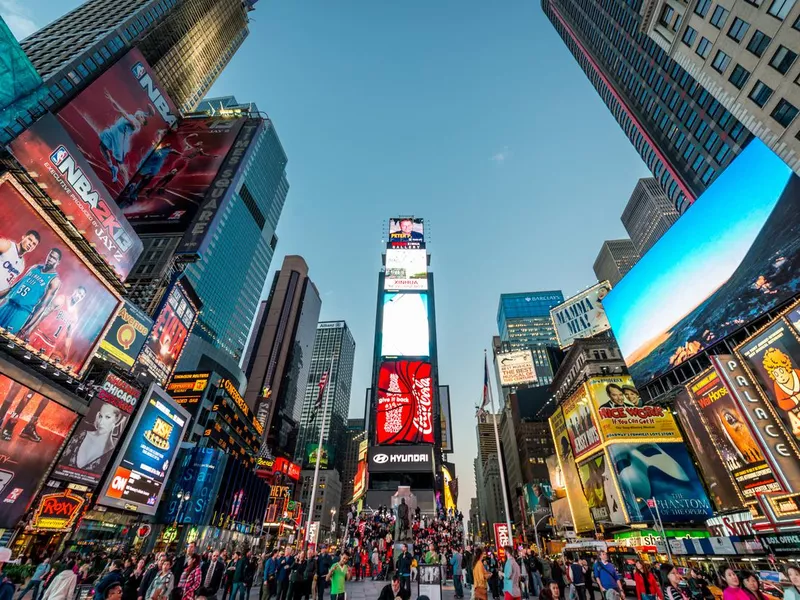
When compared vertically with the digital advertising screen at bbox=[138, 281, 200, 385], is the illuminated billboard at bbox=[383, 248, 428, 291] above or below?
above

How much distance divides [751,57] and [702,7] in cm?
802

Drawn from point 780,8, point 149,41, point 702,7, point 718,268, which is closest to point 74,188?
point 718,268

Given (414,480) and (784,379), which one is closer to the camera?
(784,379)

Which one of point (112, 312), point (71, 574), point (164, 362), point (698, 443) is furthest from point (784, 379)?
point (164, 362)

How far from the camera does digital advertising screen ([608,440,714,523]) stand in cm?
3925

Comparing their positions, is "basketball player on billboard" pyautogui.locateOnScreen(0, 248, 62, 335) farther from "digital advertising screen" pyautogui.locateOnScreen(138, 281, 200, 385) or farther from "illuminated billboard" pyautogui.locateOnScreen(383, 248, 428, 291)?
"illuminated billboard" pyautogui.locateOnScreen(383, 248, 428, 291)

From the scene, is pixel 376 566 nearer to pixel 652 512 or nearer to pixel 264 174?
pixel 652 512

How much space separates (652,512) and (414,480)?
25.1m

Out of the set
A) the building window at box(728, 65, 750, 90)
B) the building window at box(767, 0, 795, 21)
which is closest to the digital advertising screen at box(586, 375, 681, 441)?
the building window at box(728, 65, 750, 90)

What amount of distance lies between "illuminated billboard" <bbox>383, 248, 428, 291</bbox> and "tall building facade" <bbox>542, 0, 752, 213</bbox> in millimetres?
47453

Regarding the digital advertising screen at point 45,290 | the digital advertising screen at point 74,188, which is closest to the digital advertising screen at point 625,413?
the digital advertising screen at point 45,290

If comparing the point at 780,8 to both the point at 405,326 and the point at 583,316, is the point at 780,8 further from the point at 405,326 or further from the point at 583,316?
the point at 405,326

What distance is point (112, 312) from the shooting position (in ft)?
103

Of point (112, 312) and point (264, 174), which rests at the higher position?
point (264, 174)
